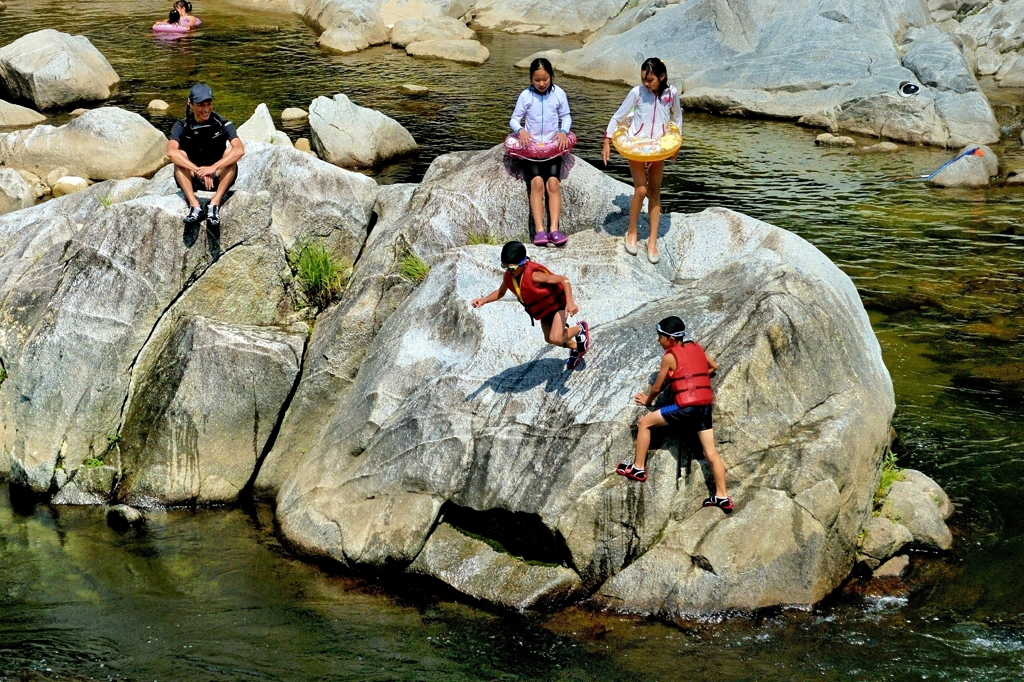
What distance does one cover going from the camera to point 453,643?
9414 millimetres

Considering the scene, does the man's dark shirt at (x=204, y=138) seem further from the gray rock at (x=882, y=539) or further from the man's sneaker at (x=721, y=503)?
the gray rock at (x=882, y=539)

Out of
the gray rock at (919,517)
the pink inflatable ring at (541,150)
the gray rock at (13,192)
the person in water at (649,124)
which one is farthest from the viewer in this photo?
the gray rock at (13,192)

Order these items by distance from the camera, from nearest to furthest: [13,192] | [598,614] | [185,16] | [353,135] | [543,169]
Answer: [598,614]
[543,169]
[13,192]
[353,135]
[185,16]

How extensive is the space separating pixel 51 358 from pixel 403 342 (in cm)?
427

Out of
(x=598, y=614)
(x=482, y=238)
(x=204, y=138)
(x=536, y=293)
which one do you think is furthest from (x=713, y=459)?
(x=204, y=138)

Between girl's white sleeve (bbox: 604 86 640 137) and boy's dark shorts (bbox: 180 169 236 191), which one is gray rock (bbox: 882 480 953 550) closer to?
girl's white sleeve (bbox: 604 86 640 137)

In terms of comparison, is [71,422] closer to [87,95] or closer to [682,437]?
[682,437]

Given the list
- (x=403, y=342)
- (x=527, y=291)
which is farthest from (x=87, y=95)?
(x=527, y=291)

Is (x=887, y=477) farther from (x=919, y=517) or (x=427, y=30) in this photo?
(x=427, y=30)

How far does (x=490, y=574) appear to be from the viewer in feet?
33.1

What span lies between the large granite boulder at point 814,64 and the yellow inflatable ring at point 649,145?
1596cm

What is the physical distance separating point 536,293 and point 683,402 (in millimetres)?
1741

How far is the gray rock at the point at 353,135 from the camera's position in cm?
2347

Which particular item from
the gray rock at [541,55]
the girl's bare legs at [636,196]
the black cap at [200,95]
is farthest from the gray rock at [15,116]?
the girl's bare legs at [636,196]
